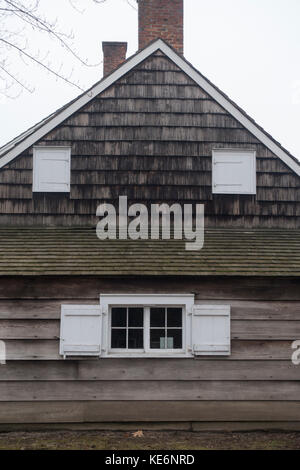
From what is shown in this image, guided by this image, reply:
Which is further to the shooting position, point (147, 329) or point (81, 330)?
point (147, 329)

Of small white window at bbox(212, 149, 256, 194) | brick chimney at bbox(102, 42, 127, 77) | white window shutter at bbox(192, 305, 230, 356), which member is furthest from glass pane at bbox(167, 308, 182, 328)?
brick chimney at bbox(102, 42, 127, 77)

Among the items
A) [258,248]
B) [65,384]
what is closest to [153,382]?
[65,384]

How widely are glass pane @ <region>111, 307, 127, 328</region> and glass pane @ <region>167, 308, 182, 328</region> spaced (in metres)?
0.81

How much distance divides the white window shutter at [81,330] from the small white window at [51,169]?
9.76 ft

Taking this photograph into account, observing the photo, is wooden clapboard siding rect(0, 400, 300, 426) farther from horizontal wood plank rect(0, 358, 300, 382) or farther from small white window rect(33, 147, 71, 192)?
small white window rect(33, 147, 71, 192)

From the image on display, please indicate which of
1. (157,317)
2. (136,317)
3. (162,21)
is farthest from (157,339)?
A: (162,21)

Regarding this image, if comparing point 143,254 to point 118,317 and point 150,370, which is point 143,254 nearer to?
point 118,317

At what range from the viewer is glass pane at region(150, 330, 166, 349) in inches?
317

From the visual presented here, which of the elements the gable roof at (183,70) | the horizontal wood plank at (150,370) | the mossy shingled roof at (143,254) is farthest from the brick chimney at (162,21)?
the horizontal wood plank at (150,370)

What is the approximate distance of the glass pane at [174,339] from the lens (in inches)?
318

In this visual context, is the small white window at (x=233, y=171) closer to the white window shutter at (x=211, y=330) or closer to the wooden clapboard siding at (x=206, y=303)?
the wooden clapboard siding at (x=206, y=303)

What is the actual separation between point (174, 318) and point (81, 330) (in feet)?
5.57

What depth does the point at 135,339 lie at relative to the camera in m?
8.08
